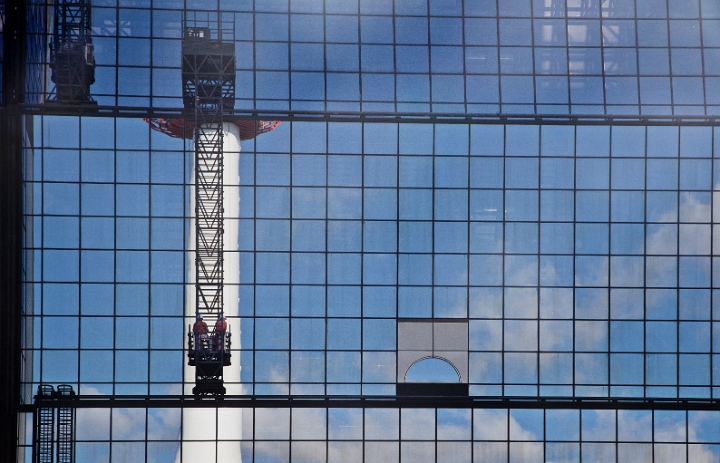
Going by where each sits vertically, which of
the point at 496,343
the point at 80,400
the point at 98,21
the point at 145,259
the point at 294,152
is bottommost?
the point at 80,400

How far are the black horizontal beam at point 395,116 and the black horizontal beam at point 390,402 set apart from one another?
1355cm

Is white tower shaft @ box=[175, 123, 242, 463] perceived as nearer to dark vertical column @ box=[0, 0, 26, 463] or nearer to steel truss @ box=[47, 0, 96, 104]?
steel truss @ box=[47, 0, 96, 104]

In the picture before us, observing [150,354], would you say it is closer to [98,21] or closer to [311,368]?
[311,368]

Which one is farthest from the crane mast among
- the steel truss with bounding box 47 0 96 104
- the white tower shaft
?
the steel truss with bounding box 47 0 96 104

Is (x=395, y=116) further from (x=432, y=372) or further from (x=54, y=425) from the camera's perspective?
(x=54, y=425)

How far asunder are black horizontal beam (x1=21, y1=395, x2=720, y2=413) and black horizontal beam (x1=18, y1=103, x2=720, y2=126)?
13.5 m

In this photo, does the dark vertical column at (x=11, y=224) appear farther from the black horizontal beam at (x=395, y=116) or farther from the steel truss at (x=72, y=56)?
the steel truss at (x=72, y=56)

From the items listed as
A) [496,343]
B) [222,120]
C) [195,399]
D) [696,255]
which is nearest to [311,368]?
[195,399]

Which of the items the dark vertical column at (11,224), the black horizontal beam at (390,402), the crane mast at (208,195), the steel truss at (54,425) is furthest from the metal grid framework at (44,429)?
the crane mast at (208,195)

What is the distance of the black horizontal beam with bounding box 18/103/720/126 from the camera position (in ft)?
120

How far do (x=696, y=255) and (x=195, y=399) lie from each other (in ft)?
83.5

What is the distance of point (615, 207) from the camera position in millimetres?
37656

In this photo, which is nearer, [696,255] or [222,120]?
[222,120]

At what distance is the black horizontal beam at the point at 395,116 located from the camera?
1442 inches
